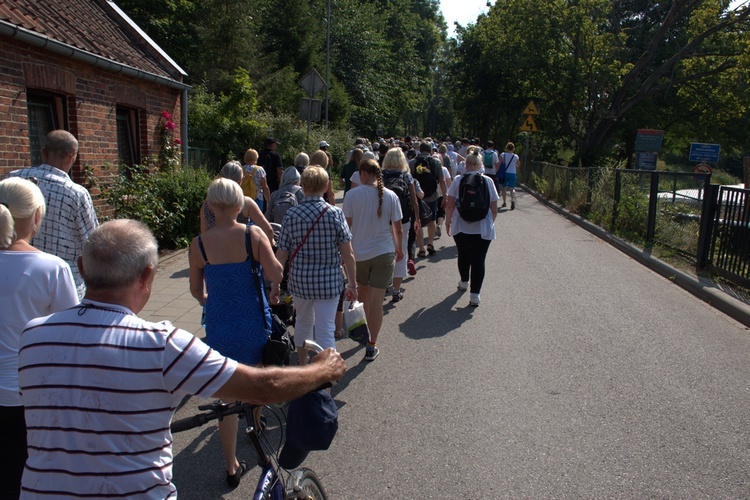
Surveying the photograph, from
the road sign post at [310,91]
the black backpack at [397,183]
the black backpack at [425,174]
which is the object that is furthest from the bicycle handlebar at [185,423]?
the road sign post at [310,91]

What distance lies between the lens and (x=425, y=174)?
377 inches

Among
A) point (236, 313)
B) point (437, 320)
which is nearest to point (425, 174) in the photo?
point (437, 320)

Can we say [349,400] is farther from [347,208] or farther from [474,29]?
[474,29]

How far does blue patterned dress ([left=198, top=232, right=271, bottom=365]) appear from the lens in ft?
11.3

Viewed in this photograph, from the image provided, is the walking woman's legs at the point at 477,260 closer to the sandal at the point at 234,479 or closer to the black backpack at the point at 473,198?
the black backpack at the point at 473,198

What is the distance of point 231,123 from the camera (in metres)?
16.3

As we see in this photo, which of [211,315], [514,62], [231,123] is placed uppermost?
[514,62]

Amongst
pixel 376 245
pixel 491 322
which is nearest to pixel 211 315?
pixel 376 245

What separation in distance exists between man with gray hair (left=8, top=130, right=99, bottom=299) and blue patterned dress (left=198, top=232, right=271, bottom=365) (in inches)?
35.5

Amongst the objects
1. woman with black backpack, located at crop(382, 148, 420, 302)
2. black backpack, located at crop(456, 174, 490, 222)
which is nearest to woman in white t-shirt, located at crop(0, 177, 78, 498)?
woman with black backpack, located at crop(382, 148, 420, 302)

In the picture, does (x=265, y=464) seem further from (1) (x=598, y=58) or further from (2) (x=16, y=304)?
(1) (x=598, y=58)

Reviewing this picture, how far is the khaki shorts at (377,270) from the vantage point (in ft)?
18.0

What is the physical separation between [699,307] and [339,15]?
100.0 feet

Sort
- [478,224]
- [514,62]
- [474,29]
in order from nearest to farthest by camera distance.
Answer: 1. [478,224]
2. [514,62]
3. [474,29]
